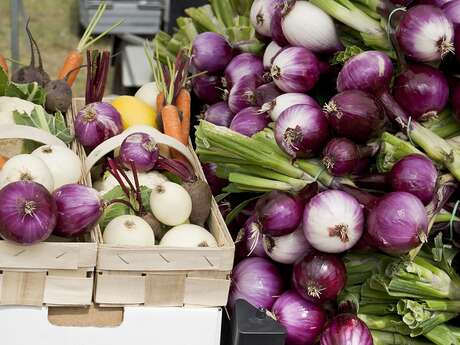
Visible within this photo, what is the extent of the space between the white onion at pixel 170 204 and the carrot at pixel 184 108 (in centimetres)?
37

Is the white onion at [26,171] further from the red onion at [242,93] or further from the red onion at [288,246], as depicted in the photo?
the red onion at [242,93]

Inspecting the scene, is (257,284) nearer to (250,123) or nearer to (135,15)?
(250,123)

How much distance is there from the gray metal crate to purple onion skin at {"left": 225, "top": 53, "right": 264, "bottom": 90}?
2.68m

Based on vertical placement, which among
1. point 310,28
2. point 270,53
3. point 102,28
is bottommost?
point 102,28

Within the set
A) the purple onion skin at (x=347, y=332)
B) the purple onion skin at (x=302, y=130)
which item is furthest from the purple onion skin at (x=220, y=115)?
the purple onion skin at (x=347, y=332)

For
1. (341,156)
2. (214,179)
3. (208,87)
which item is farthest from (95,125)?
(341,156)

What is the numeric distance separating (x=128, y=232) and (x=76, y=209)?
0.10m

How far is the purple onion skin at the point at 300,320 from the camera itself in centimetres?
140

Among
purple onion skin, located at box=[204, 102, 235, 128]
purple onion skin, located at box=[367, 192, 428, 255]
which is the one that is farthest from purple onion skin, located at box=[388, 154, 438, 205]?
purple onion skin, located at box=[204, 102, 235, 128]

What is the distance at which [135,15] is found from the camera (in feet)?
14.6

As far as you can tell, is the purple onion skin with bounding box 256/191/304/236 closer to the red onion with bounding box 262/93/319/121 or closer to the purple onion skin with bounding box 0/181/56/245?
the red onion with bounding box 262/93/319/121

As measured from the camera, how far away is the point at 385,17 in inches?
58.9

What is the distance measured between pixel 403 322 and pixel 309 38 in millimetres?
597

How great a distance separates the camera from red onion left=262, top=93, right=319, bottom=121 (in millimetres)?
1509
